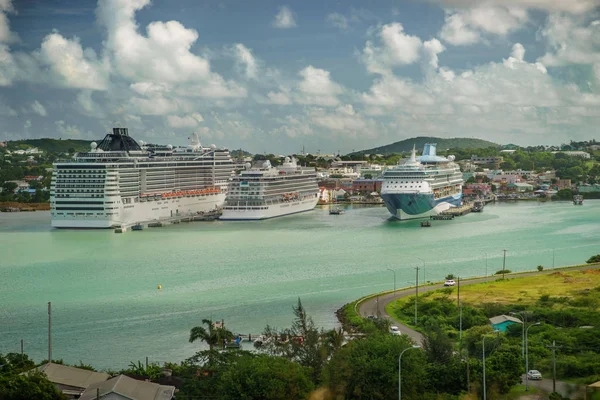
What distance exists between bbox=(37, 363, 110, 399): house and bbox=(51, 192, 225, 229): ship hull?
22.9 meters

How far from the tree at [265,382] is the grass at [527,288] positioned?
6510mm

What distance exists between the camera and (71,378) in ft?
36.4

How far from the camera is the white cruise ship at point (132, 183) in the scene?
34156 mm

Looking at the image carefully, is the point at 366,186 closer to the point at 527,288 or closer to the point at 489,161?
the point at 489,161

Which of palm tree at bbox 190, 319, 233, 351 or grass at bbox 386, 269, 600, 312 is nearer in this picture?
palm tree at bbox 190, 319, 233, 351

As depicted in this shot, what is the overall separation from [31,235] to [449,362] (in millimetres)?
24632

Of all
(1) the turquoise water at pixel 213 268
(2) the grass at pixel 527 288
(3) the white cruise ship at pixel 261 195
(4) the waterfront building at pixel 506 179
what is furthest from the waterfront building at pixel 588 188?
(2) the grass at pixel 527 288

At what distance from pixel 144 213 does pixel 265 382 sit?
2749 cm

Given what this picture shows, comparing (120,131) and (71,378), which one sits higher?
(120,131)

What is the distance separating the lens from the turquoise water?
15438 mm

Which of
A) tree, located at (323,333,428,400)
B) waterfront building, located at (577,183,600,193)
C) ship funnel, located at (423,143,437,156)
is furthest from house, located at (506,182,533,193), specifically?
tree, located at (323,333,428,400)

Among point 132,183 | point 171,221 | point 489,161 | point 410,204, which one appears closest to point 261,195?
point 171,221

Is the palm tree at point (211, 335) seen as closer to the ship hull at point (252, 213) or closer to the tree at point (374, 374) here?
the tree at point (374, 374)

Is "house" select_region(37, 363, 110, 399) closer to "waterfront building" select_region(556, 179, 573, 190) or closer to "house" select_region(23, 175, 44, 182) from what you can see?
"house" select_region(23, 175, 44, 182)
